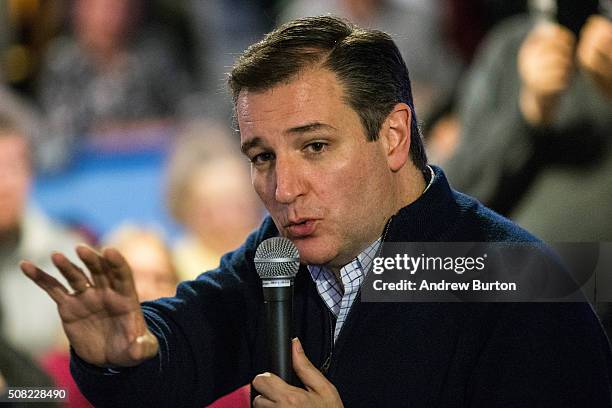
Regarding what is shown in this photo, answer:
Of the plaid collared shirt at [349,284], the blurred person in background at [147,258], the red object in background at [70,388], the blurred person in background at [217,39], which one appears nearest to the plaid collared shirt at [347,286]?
the plaid collared shirt at [349,284]

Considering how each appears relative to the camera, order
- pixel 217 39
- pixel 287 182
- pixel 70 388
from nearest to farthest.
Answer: pixel 287 182 < pixel 70 388 < pixel 217 39

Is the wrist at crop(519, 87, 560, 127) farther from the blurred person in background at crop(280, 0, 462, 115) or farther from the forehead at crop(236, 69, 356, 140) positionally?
the forehead at crop(236, 69, 356, 140)

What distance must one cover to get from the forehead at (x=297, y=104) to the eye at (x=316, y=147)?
0.12 feet

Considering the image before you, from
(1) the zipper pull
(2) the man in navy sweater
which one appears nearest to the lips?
(2) the man in navy sweater

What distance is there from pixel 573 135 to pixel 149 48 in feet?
4.38

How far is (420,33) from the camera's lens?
8.98 ft

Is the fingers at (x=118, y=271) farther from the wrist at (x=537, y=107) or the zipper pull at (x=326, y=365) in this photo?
the wrist at (x=537, y=107)

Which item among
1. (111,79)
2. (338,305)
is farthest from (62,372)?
(338,305)

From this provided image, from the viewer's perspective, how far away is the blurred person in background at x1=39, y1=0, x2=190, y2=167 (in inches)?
115

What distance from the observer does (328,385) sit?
1.32 meters

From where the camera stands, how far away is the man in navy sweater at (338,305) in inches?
52.7

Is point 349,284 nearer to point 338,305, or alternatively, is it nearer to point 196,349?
point 338,305

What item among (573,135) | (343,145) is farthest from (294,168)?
(573,135)

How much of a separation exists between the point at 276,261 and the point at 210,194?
→ 1664 millimetres
